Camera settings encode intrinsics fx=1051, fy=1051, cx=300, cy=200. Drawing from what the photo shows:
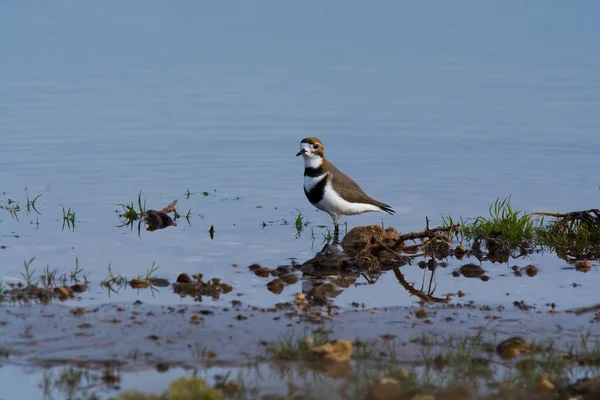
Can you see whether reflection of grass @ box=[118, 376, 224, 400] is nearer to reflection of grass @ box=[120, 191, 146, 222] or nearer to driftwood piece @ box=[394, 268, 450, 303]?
driftwood piece @ box=[394, 268, 450, 303]

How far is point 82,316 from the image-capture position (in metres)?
8.91

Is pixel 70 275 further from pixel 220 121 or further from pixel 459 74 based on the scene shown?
pixel 459 74

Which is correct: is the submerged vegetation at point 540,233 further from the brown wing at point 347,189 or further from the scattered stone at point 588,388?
the scattered stone at point 588,388

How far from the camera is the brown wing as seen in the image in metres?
13.5

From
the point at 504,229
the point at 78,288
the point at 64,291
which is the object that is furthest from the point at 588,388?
the point at 504,229

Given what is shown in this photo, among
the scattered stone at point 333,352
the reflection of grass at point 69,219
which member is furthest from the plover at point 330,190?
the scattered stone at point 333,352

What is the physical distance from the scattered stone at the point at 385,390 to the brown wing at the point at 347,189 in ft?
21.9

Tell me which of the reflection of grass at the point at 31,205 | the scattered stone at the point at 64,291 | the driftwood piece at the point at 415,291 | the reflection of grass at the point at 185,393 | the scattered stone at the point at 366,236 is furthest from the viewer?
the reflection of grass at the point at 31,205

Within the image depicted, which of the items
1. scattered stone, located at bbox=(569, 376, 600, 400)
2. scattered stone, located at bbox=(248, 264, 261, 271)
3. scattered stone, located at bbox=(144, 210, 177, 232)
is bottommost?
scattered stone, located at bbox=(569, 376, 600, 400)

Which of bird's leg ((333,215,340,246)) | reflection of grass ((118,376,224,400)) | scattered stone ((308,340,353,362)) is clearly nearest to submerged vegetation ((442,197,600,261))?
bird's leg ((333,215,340,246))

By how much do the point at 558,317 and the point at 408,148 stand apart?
9.50 meters

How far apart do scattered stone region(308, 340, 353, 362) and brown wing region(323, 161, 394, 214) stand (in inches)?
226

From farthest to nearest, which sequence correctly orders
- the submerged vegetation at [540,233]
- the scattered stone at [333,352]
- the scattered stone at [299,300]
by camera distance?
the submerged vegetation at [540,233] < the scattered stone at [299,300] < the scattered stone at [333,352]

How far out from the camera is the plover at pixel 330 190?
13.4m
